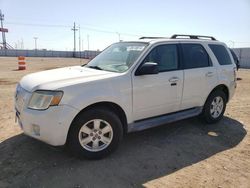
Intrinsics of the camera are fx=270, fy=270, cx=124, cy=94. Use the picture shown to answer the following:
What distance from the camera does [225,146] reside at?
4.82m

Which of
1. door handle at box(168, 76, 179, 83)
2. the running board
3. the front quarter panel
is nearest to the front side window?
door handle at box(168, 76, 179, 83)

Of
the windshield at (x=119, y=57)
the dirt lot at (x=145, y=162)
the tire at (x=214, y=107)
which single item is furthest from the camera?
the tire at (x=214, y=107)

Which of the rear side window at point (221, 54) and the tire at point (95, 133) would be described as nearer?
the tire at point (95, 133)

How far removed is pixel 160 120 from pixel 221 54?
2.39 metres

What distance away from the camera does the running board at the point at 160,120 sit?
450cm

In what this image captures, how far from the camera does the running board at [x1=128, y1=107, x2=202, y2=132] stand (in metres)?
4.50

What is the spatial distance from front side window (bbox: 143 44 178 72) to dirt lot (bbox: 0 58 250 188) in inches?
53.5

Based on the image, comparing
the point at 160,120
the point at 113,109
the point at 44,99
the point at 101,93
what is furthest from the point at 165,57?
the point at 44,99

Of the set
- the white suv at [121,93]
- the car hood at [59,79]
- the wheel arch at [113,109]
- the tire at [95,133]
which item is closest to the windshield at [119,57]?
the white suv at [121,93]

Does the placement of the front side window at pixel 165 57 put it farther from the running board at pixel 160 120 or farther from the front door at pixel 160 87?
the running board at pixel 160 120

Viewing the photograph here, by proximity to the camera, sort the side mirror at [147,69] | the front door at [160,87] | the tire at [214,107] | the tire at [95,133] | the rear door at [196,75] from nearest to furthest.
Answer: the tire at [95,133] < the side mirror at [147,69] < the front door at [160,87] < the rear door at [196,75] < the tire at [214,107]

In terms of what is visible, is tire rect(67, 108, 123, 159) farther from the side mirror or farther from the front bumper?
the side mirror

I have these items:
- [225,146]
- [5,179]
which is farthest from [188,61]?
[5,179]

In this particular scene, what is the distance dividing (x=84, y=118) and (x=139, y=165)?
1.07m
